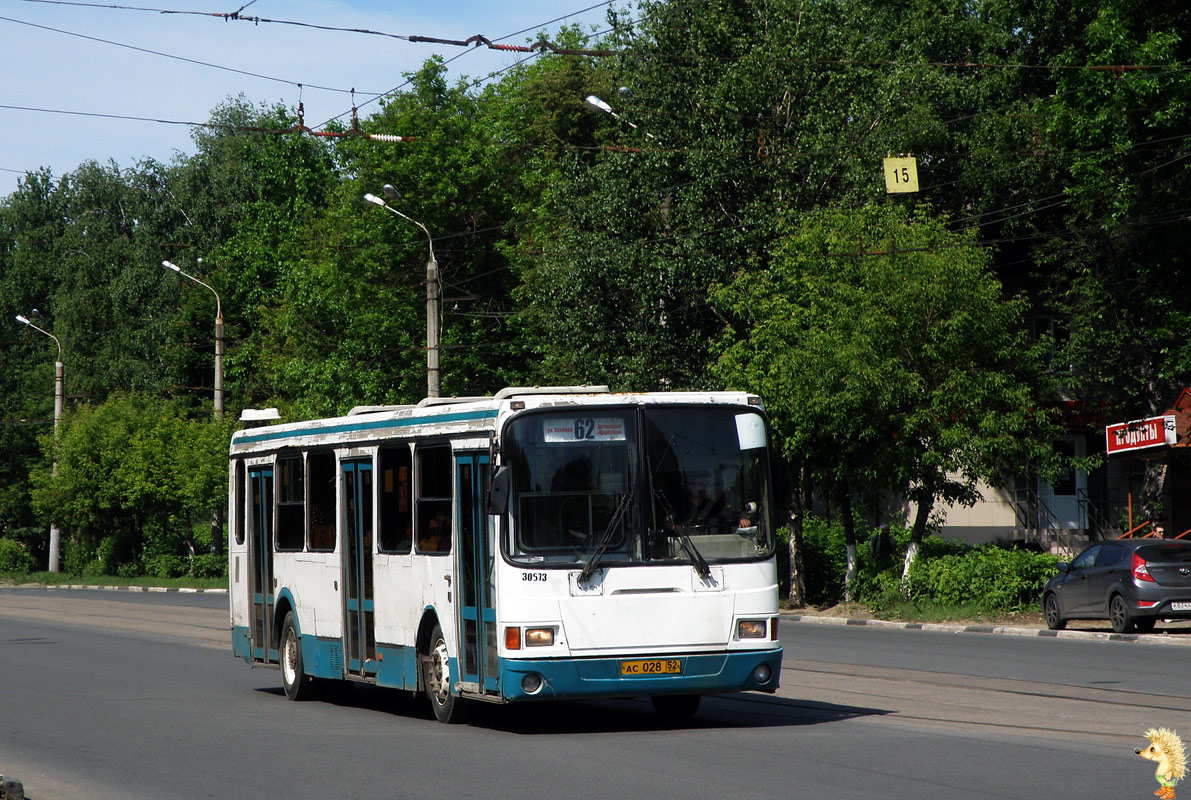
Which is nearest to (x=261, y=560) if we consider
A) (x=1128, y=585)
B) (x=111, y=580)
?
(x=1128, y=585)

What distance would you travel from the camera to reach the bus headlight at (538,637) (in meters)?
12.5

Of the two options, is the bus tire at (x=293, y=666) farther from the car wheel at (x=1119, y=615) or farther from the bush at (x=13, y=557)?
the bush at (x=13, y=557)

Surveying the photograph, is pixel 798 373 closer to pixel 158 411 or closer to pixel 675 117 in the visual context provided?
pixel 675 117

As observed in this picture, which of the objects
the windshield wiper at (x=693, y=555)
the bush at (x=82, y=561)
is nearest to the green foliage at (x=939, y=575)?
the windshield wiper at (x=693, y=555)

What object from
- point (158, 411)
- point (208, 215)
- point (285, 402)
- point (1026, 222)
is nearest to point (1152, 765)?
point (1026, 222)

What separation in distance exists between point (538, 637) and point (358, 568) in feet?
11.5

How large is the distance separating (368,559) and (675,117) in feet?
80.2

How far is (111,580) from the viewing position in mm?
61031

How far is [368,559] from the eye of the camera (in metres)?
15.3

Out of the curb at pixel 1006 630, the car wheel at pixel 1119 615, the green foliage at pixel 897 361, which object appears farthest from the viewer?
the green foliage at pixel 897 361

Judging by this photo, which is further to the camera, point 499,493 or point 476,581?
point 476,581

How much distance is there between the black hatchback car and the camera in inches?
955

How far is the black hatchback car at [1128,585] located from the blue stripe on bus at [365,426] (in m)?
13.8

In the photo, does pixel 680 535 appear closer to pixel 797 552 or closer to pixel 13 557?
pixel 797 552
